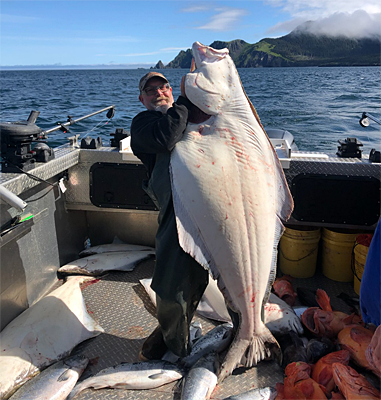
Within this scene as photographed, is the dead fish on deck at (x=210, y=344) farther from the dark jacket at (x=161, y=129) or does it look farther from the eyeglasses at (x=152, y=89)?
the eyeglasses at (x=152, y=89)

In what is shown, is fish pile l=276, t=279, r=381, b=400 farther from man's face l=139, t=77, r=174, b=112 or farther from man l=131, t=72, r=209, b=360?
man's face l=139, t=77, r=174, b=112

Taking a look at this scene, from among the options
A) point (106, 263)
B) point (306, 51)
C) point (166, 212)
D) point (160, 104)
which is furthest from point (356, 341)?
point (306, 51)

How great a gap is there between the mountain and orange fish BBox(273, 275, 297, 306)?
12823 centimetres

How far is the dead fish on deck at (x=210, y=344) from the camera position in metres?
2.57

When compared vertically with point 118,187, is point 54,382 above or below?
below

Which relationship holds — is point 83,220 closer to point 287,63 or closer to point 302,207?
point 302,207

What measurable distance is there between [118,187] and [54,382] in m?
2.07

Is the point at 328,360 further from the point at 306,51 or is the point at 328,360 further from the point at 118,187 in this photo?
the point at 306,51

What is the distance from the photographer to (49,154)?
360cm

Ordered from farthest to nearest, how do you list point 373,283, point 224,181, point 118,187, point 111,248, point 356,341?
point 111,248 → point 118,187 → point 356,341 → point 224,181 → point 373,283

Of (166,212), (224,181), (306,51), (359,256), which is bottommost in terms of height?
(359,256)

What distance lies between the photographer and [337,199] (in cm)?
371

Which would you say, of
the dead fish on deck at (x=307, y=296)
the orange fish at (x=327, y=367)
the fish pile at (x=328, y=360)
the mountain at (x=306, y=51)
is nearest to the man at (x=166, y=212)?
the fish pile at (x=328, y=360)

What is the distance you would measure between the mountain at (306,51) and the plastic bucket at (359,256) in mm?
128121
